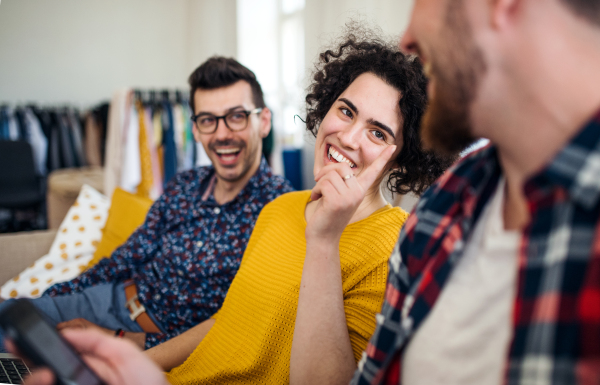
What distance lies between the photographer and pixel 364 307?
896 mm

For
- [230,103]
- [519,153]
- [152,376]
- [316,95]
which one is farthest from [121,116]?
[519,153]

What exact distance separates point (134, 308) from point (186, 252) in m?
0.33

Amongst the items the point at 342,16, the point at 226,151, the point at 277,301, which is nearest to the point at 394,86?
the point at 277,301

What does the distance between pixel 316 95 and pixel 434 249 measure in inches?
32.7

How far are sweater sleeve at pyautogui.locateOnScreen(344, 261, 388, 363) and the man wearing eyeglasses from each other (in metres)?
0.57

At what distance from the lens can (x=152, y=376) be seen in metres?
0.64

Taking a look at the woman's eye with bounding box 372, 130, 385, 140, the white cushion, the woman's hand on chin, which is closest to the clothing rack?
the white cushion

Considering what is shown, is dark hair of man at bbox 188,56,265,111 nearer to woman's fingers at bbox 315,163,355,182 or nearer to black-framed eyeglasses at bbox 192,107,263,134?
black-framed eyeglasses at bbox 192,107,263,134

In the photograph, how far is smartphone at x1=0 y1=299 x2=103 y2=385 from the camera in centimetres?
51

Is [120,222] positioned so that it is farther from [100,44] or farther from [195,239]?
[100,44]

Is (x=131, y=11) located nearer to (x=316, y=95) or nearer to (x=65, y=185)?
(x=65, y=185)

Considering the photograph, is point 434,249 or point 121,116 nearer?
point 434,249

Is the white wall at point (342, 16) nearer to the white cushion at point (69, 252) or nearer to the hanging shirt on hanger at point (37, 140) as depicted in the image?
the white cushion at point (69, 252)

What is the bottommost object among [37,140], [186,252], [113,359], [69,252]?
[69,252]
